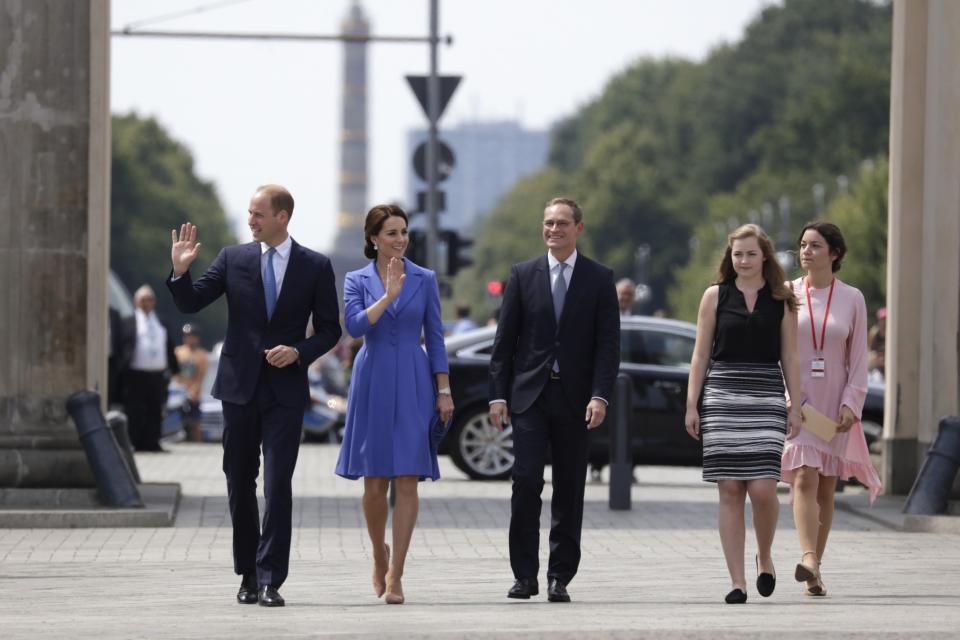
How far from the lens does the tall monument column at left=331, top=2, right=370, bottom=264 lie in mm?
147625

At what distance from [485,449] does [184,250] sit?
37.1ft

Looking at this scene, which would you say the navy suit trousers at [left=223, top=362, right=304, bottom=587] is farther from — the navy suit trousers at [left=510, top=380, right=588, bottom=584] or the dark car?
the dark car

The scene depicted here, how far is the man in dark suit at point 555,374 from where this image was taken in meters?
10.2

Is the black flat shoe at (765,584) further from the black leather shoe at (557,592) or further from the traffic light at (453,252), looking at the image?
the traffic light at (453,252)

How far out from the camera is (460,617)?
934 centimetres

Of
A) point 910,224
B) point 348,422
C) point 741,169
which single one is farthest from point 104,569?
point 741,169

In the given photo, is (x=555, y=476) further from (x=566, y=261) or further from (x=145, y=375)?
(x=145, y=375)

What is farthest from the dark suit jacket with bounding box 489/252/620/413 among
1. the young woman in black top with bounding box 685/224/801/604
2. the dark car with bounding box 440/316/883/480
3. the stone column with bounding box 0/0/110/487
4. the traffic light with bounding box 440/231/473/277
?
the traffic light with bounding box 440/231/473/277

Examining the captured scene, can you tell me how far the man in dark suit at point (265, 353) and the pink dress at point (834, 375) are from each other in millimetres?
2295

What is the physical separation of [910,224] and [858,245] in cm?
5163

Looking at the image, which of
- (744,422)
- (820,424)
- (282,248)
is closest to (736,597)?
(744,422)

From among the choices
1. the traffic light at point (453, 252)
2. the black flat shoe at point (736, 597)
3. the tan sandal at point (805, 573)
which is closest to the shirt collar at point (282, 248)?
the black flat shoe at point (736, 597)

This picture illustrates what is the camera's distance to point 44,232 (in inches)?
592

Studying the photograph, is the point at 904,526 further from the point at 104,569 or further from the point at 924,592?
the point at 104,569
